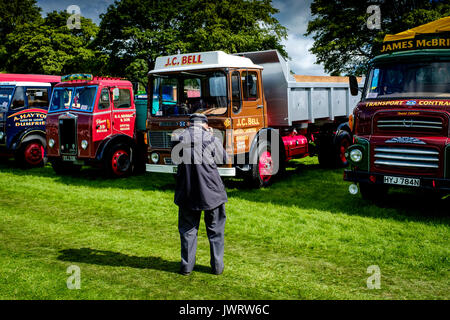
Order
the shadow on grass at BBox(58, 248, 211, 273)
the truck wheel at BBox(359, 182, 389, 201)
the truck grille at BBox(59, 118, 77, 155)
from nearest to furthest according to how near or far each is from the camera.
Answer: the shadow on grass at BBox(58, 248, 211, 273) → the truck wheel at BBox(359, 182, 389, 201) → the truck grille at BBox(59, 118, 77, 155)

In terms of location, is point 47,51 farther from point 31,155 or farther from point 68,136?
point 68,136

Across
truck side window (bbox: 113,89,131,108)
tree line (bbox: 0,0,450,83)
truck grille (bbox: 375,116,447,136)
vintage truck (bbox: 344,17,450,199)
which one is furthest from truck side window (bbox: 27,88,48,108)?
tree line (bbox: 0,0,450,83)

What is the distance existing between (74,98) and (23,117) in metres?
3.15

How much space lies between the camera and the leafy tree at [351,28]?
25.6 m

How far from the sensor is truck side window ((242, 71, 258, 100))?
9.47m

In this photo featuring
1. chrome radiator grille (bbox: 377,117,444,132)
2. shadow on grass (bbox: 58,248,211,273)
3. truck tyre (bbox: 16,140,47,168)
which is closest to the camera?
shadow on grass (bbox: 58,248,211,273)

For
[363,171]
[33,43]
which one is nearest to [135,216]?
[363,171]

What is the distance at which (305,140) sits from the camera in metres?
11.7

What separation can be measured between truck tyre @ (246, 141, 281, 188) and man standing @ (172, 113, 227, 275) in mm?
4660

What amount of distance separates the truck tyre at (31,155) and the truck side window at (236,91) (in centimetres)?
805

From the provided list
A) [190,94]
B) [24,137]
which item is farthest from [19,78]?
[190,94]

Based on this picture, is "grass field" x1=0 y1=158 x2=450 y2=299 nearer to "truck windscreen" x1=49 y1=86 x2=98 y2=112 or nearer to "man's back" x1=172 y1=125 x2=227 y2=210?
"man's back" x1=172 y1=125 x2=227 y2=210

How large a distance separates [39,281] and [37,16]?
133ft

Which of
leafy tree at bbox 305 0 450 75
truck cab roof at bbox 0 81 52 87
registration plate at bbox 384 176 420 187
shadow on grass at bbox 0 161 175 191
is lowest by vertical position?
shadow on grass at bbox 0 161 175 191
